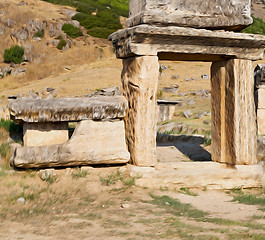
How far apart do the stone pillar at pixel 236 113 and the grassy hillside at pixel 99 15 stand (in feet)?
85.3

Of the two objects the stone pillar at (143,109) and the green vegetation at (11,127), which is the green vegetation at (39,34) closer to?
the green vegetation at (11,127)

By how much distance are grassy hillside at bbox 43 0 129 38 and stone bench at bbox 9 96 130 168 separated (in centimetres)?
2644

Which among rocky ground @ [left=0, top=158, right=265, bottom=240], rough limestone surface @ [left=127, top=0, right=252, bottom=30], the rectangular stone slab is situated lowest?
rocky ground @ [left=0, top=158, right=265, bottom=240]

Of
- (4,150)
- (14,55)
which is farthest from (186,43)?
(14,55)

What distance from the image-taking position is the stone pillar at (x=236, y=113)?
19.7 feet

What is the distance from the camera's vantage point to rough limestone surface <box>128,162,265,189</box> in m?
5.60

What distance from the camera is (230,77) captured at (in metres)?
6.11

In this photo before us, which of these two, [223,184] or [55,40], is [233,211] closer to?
[223,184]

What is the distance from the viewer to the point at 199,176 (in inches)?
231

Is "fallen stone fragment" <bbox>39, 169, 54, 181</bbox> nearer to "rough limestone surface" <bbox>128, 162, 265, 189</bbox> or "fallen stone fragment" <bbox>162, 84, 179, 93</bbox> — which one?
"rough limestone surface" <bbox>128, 162, 265, 189</bbox>

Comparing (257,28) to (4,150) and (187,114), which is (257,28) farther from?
(4,150)

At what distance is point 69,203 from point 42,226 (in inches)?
33.8

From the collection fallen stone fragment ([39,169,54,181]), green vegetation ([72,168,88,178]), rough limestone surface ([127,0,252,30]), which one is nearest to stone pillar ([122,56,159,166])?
rough limestone surface ([127,0,252,30])

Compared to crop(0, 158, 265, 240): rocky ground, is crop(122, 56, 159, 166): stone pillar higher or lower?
higher
